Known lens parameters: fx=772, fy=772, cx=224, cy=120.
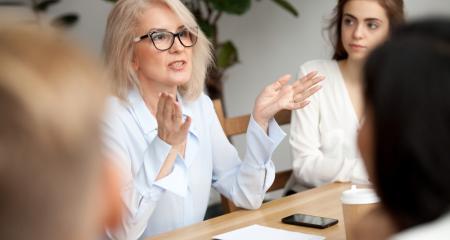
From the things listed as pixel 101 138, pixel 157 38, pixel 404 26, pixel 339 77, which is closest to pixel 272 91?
pixel 157 38

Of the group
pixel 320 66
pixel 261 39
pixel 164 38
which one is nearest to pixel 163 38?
pixel 164 38

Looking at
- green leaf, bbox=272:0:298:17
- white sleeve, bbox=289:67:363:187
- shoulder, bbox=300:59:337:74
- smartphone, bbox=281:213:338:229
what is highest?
green leaf, bbox=272:0:298:17

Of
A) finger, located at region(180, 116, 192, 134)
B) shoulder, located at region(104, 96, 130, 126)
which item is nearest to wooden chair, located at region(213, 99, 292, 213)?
shoulder, located at region(104, 96, 130, 126)

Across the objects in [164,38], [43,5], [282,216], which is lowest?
[282,216]

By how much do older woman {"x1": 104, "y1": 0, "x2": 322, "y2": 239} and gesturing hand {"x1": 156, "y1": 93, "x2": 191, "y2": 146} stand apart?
0.13 metres

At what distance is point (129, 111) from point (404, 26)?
1500 millimetres

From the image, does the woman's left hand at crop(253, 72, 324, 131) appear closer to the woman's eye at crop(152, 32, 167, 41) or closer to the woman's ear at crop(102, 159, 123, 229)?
the woman's eye at crop(152, 32, 167, 41)

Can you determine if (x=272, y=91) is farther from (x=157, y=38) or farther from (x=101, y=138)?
(x=101, y=138)

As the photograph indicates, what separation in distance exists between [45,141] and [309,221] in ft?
4.60

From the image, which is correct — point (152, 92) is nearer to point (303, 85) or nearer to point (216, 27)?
point (303, 85)

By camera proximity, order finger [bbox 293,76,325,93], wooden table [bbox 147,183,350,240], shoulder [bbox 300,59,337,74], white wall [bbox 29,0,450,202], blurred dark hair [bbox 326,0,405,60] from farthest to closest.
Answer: white wall [bbox 29,0,450,202] < shoulder [bbox 300,59,337,74] < blurred dark hair [bbox 326,0,405,60] < finger [bbox 293,76,325,93] < wooden table [bbox 147,183,350,240]

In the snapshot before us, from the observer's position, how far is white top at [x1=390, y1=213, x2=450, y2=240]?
0.75m

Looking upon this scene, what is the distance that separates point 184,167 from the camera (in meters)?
2.04

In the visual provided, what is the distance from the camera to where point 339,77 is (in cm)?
284
